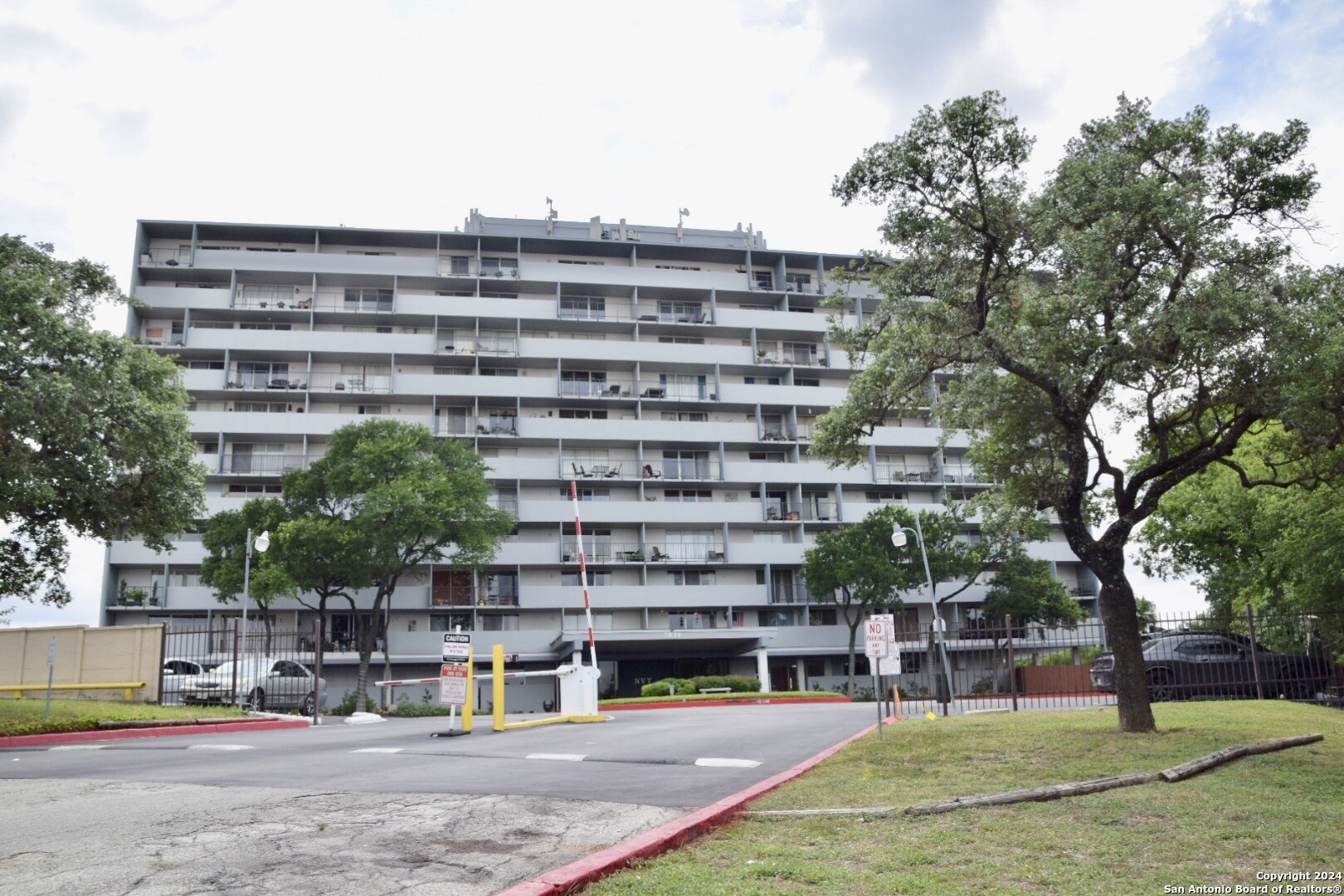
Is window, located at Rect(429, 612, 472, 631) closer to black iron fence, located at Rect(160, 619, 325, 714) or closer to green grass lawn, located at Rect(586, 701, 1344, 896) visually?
black iron fence, located at Rect(160, 619, 325, 714)

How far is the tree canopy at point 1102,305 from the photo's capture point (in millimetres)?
14445

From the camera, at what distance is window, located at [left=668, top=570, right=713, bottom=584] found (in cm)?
6456

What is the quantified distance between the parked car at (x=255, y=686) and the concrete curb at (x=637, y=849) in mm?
18974

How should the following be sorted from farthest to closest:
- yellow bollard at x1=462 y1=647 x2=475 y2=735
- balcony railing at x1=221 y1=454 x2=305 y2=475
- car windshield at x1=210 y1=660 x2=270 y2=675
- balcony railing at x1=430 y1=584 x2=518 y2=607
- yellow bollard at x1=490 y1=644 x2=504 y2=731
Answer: balcony railing at x1=221 y1=454 x2=305 y2=475, balcony railing at x1=430 y1=584 x2=518 y2=607, car windshield at x1=210 y1=660 x2=270 y2=675, yellow bollard at x1=490 y1=644 x2=504 y2=731, yellow bollard at x1=462 y1=647 x2=475 y2=735

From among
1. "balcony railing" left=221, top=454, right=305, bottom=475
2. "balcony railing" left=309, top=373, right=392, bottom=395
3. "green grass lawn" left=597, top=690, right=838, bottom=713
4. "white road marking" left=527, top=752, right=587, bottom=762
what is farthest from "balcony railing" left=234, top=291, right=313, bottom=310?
"white road marking" left=527, top=752, right=587, bottom=762

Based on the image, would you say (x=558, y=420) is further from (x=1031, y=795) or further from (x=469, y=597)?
(x=1031, y=795)

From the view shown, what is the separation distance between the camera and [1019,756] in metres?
12.8

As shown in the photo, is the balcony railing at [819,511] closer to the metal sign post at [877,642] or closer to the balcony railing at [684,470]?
the balcony railing at [684,470]

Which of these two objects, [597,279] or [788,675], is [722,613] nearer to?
[788,675]

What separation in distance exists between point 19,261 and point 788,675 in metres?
49.0

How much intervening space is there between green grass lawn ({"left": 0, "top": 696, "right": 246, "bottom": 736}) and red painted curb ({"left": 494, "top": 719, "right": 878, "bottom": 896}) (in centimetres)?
1396

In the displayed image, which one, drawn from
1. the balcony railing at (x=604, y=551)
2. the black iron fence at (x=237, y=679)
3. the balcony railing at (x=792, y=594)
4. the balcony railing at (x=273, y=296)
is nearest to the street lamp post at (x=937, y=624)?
the balcony railing at (x=792, y=594)

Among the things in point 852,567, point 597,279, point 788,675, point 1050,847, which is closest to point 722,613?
point 788,675

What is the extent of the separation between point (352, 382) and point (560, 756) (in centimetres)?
5399
